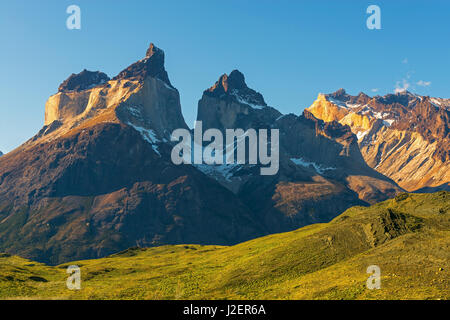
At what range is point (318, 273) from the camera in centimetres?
10775

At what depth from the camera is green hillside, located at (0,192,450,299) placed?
90875 mm

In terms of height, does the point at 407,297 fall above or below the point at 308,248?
below

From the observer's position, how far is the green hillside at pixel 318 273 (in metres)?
90.9

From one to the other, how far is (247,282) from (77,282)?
52701mm
